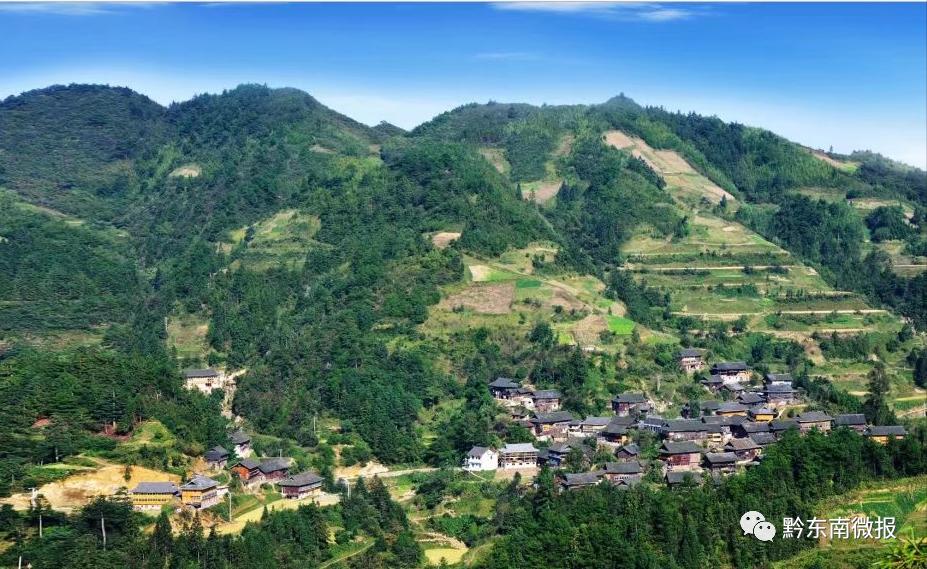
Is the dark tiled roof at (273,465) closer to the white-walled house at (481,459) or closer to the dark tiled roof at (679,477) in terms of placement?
the white-walled house at (481,459)

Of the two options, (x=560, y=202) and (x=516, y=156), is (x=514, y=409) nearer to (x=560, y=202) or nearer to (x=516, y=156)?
(x=560, y=202)

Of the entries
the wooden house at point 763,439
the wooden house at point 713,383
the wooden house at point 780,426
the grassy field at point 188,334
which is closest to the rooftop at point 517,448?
the wooden house at point 763,439


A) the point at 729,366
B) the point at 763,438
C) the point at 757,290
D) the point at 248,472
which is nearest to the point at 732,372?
the point at 729,366

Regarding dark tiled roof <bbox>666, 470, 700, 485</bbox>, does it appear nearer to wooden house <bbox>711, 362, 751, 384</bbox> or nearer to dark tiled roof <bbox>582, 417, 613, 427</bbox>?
dark tiled roof <bbox>582, 417, 613, 427</bbox>

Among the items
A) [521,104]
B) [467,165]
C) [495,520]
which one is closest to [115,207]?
[467,165]

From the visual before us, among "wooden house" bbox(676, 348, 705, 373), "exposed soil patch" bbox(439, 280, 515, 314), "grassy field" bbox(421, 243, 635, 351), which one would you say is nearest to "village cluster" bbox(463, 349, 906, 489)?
"wooden house" bbox(676, 348, 705, 373)
